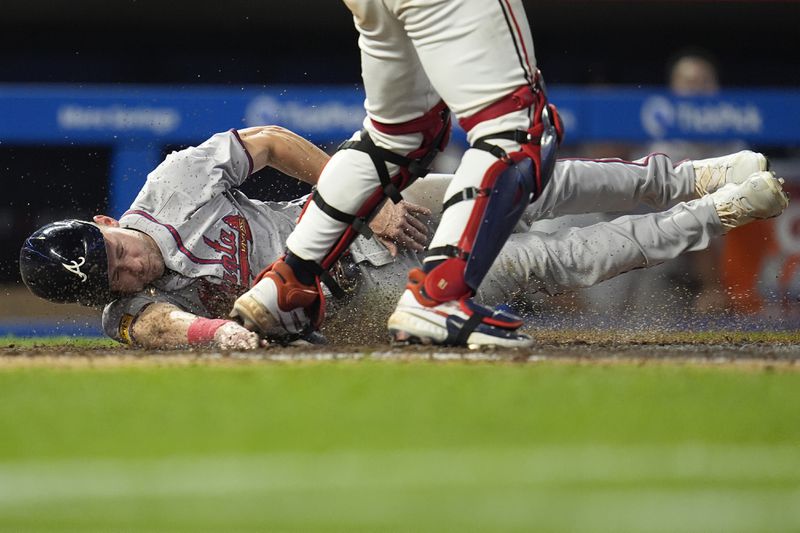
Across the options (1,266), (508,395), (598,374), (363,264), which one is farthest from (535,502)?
(1,266)

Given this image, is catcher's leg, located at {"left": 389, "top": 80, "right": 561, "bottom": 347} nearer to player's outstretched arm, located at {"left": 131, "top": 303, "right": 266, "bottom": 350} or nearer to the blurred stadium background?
player's outstretched arm, located at {"left": 131, "top": 303, "right": 266, "bottom": 350}

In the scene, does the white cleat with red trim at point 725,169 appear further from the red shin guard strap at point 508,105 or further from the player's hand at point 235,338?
the player's hand at point 235,338

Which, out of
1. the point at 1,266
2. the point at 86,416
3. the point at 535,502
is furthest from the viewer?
the point at 1,266

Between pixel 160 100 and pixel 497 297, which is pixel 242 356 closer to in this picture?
pixel 497 297

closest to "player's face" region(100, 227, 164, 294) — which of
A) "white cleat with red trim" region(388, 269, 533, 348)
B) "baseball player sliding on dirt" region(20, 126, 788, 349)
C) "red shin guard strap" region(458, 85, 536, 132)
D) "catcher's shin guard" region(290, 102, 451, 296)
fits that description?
"baseball player sliding on dirt" region(20, 126, 788, 349)

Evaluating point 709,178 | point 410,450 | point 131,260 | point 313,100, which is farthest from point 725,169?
point 313,100

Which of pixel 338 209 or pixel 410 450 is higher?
pixel 410 450

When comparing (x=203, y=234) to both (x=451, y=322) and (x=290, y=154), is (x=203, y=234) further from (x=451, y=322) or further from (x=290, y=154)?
(x=451, y=322)
